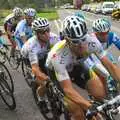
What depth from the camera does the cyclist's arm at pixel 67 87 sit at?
4879 millimetres

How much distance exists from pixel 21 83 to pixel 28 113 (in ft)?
10.2

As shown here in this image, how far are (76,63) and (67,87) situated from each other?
0.79 meters

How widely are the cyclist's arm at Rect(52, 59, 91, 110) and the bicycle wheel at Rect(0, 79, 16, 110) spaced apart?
3314 millimetres

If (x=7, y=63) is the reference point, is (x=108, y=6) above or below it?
below

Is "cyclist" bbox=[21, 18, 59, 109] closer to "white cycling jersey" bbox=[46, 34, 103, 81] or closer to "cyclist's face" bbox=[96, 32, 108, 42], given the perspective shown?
"cyclist's face" bbox=[96, 32, 108, 42]

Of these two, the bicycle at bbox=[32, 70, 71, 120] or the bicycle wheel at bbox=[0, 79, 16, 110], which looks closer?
the bicycle at bbox=[32, 70, 71, 120]

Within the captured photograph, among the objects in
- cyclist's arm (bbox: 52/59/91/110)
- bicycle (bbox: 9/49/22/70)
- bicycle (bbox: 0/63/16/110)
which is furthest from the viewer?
bicycle (bbox: 9/49/22/70)

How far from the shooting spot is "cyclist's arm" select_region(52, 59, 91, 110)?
4879mm

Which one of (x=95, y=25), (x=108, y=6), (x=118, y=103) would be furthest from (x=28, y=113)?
(x=108, y=6)

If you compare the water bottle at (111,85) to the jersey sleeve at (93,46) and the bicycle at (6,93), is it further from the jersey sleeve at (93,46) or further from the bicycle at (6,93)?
the bicycle at (6,93)

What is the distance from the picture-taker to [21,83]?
1148 cm

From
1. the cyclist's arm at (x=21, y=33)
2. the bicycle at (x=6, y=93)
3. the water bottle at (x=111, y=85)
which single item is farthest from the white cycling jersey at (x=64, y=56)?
the cyclist's arm at (x=21, y=33)

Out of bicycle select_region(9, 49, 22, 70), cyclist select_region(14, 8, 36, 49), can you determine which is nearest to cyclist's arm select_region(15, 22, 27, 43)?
cyclist select_region(14, 8, 36, 49)

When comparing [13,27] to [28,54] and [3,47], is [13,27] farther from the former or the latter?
[28,54]
